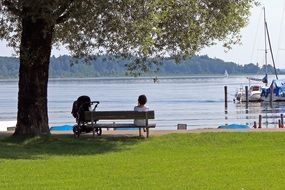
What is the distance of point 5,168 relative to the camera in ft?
45.0

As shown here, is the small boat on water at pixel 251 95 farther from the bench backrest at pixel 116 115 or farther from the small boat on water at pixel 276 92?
the bench backrest at pixel 116 115

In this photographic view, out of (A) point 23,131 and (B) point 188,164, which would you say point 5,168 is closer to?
(B) point 188,164

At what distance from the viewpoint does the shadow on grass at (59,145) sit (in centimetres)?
1681

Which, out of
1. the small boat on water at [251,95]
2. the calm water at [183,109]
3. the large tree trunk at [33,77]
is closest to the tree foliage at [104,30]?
the large tree trunk at [33,77]

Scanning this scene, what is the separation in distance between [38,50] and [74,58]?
1861mm

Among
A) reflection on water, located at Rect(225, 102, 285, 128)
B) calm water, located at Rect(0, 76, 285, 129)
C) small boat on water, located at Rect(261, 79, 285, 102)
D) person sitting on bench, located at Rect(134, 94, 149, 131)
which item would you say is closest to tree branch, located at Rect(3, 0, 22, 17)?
person sitting on bench, located at Rect(134, 94, 149, 131)

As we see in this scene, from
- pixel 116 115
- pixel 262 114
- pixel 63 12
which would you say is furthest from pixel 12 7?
pixel 262 114

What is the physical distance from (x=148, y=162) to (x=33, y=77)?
235 inches

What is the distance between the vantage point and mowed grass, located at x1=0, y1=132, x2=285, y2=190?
38.7ft

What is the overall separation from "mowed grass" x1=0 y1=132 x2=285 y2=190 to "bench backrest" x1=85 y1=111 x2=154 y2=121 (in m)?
0.57

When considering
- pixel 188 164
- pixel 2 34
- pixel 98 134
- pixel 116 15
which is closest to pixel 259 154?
pixel 188 164

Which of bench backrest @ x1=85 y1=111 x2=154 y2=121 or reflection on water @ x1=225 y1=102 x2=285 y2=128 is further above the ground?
bench backrest @ x1=85 y1=111 x2=154 y2=121

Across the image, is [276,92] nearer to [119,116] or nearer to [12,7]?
[119,116]

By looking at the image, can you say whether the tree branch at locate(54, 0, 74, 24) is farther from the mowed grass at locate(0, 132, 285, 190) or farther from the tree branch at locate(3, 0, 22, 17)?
the mowed grass at locate(0, 132, 285, 190)
